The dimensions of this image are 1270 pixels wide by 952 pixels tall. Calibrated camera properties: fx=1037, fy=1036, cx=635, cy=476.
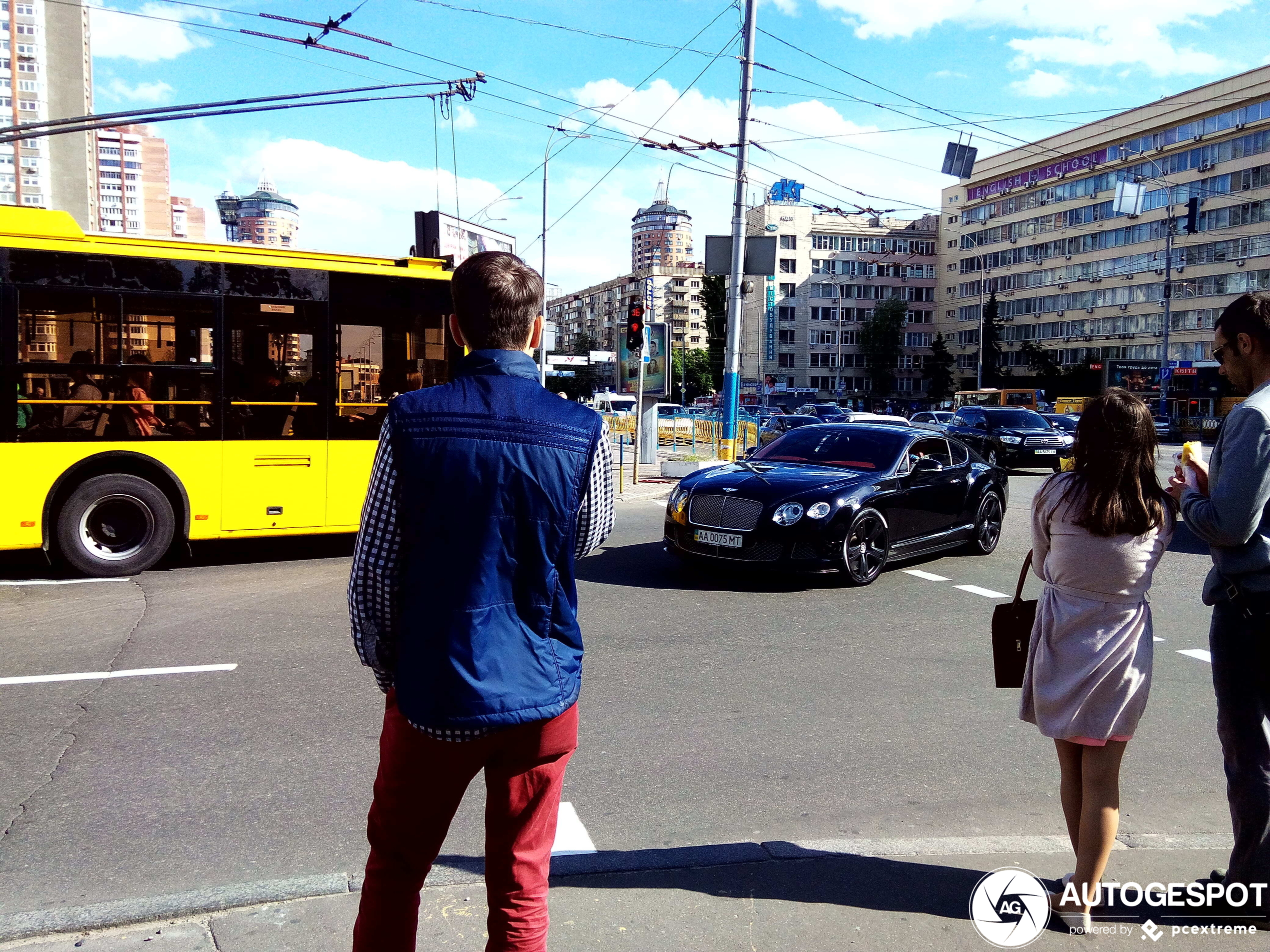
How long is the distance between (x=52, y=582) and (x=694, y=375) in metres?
107

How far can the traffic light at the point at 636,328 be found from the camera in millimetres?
19734

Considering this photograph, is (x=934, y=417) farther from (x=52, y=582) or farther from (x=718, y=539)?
(x=52, y=582)

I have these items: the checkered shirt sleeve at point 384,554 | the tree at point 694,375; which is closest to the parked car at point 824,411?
the checkered shirt sleeve at point 384,554

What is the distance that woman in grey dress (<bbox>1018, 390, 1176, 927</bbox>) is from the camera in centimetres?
300

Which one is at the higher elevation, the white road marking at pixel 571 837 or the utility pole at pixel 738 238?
the utility pole at pixel 738 238

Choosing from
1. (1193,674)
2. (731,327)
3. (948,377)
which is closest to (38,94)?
(948,377)

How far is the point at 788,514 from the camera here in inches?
349

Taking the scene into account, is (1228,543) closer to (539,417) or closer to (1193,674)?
(539,417)

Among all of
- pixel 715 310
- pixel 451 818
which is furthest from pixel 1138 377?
pixel 451 818

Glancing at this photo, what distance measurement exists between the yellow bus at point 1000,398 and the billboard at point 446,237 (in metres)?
37.3

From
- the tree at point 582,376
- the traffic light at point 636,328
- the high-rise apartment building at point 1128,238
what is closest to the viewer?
the traffic light at point 636,328

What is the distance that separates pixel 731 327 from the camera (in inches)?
795

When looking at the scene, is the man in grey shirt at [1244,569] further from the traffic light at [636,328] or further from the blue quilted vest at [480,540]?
the traffic light at [636,328]

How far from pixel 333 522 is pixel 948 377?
9555cm
